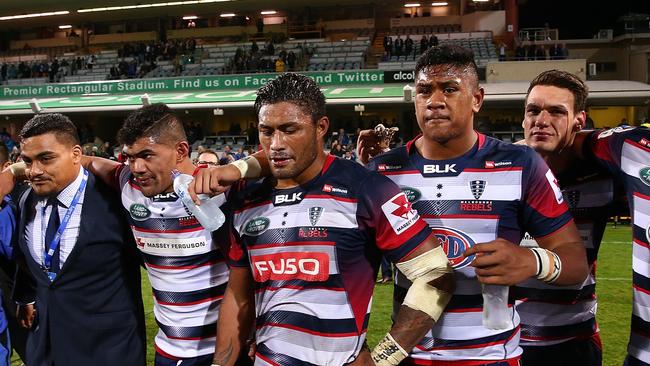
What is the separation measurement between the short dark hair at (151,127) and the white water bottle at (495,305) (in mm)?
1651

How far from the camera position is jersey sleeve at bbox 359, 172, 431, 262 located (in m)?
2.13

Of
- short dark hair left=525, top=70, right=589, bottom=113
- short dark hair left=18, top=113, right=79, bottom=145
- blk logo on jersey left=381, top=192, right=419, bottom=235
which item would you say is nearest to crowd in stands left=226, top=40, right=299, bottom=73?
short dark hair left=18, top=113, right=79, bottom=145

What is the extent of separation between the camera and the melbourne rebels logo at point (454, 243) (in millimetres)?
2288

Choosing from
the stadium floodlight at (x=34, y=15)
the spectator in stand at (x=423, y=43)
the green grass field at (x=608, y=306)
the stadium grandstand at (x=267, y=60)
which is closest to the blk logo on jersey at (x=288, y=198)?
the green grass field at (x=608, y=306)

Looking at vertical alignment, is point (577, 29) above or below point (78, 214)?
above

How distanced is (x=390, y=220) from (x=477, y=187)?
43cm

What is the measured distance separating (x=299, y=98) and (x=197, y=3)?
106ft

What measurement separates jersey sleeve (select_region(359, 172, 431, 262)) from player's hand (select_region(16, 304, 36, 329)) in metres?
2.08

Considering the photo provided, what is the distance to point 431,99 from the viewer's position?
7.76 feet

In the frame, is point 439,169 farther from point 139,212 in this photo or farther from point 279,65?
point 279,65

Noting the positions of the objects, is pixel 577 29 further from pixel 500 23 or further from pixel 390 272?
pixel 390 272

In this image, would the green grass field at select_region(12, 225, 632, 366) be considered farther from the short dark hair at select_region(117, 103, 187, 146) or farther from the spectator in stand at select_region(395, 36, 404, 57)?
the spectator in stand at select_region(395, 36, 404, 57)

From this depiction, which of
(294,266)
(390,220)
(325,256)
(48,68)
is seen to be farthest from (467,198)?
(48,68)

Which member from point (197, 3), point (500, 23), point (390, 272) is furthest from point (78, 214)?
point (197, 3)
